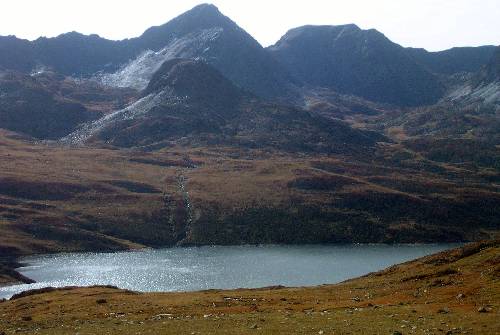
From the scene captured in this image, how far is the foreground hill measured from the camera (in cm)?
3703

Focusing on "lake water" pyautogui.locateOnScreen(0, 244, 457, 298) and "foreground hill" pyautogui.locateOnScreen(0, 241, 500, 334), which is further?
"lake water" pyautogui.locateOnScreen(0, 244, 457, 298)

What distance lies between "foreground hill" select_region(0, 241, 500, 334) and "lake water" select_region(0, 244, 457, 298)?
52.4 meters

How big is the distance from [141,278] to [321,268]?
44404mm

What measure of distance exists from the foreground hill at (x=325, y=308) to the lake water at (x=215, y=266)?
52.4m

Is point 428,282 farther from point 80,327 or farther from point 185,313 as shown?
point 80,327

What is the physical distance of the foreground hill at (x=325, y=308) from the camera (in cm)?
3703

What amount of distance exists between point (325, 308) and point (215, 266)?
108m

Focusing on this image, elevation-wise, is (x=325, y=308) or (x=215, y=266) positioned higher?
(x=215, y=266)

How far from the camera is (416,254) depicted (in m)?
173

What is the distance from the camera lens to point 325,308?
49688 mm

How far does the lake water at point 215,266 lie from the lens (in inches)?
5221

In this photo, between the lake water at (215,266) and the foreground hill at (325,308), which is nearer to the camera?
A: the foreground hill at (325,308)

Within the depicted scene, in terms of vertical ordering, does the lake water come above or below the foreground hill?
above

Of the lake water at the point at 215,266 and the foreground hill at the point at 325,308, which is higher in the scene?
the lake water at the point at 215,266
